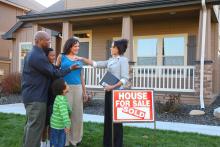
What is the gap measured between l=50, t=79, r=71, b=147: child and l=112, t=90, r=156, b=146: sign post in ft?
2.58

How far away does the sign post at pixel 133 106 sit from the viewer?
4664 millimetres

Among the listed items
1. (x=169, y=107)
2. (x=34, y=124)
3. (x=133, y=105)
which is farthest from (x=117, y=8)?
(x=34, y=124)

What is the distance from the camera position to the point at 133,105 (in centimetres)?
471

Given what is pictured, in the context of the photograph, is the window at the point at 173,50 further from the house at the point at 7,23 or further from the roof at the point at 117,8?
the house at the point at 7,23

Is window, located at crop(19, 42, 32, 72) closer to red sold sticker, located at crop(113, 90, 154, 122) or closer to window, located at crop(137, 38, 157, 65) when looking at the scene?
window, located at crop(137, 38, 157, 65)

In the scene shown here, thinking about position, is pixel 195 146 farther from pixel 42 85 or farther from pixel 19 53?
pixel 19 53

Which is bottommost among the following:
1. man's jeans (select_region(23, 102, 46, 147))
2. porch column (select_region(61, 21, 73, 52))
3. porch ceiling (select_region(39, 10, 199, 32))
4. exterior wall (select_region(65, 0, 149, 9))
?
man's jeans (select_region(23, 102, 46, 147))

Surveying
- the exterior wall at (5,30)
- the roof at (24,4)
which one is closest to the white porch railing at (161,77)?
the exterior wall at (5,30)

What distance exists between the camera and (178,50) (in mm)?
12773

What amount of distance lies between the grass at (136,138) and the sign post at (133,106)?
33.0 inches

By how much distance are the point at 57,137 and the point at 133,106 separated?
1.26 metres

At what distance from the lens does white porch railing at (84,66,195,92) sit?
35.7 ft

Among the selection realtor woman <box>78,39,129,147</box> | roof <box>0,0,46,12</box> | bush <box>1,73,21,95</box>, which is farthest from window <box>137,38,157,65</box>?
roof <box>0,0,46,12</box>

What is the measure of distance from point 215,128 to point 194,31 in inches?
255
